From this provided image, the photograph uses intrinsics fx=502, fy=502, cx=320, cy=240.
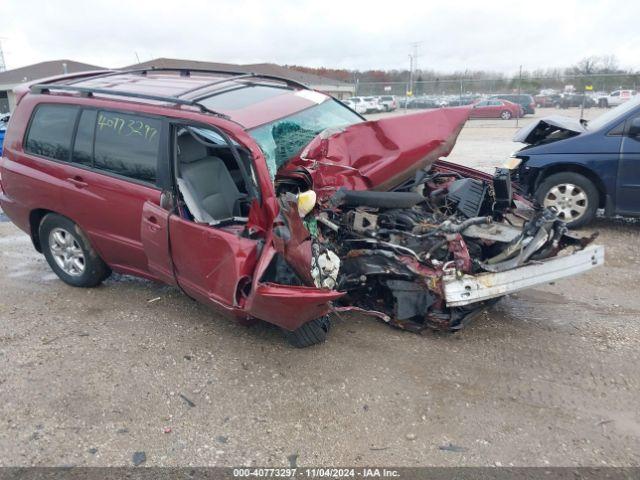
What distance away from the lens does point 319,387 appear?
3268mm

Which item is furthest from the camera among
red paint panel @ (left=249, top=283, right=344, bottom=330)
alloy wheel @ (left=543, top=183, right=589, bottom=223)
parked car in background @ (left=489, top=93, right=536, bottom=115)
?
parked car in background @ (left=489, top=93, right=536, bottom=115)

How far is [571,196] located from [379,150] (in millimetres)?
3369

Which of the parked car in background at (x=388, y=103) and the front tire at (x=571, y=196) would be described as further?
the parked car in background at (x=388, y=103)

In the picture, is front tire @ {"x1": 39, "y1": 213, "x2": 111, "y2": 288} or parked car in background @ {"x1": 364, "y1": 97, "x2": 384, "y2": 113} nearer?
front tire @ {"x1": 39, "y1": 213, "x2": 111, "y2": 288}

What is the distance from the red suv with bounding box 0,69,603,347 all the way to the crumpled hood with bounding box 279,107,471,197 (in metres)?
0.01

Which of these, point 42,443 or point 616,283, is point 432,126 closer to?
point 616,283

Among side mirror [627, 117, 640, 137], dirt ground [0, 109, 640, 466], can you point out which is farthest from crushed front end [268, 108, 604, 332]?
side mirror [627, 117, 640, 137]

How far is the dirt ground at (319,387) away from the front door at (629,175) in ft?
5.73

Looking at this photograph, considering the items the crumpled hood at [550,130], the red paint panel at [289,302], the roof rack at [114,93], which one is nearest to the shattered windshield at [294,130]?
the roof rack at [114,93]

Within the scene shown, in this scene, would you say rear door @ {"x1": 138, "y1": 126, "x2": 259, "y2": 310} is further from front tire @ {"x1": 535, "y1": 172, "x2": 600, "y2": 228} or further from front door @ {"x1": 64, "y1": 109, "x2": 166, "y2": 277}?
front tire @ {"x1": 535, "y1": 172, "x2": 600, "y2": 228}

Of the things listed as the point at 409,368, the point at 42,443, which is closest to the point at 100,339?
the point at 42,443

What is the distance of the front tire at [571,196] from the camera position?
239 inches

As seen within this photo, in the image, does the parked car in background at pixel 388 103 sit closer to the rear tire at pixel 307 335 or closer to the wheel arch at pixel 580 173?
the wheel arch at pixel 580 173

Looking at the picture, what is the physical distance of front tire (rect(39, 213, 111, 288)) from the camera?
4.52 meters
